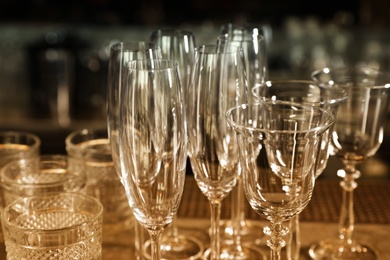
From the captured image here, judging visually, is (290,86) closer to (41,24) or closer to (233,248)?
(233,248)

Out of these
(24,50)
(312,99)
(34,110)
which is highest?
(312,99)

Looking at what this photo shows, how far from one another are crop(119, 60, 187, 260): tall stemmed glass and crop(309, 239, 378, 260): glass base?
0.32m

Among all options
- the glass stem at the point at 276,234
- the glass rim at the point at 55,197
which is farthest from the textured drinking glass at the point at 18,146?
the glass stem at the point at 276,234

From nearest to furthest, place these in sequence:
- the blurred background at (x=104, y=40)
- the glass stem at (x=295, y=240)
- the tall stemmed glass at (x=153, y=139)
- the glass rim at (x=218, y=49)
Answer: the tall stemmed glass at (x=153, y=139) → the glass rim at (x=218, y=49) → the glass stem at (x=295, y=240) → the blurred background at (x=104, y=40)

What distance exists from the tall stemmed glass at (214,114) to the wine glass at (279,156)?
56mm

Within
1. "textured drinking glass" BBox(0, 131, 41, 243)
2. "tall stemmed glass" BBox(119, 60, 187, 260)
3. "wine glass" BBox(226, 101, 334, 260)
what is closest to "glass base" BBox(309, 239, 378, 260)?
"wine glass" BBox(226, 101, 334, 260)

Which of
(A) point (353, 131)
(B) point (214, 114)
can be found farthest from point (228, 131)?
(A) point (353, 131)

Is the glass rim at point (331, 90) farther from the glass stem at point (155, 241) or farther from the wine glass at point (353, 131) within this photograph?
the glass stem at point (155, 241)

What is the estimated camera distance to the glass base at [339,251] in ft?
3.54

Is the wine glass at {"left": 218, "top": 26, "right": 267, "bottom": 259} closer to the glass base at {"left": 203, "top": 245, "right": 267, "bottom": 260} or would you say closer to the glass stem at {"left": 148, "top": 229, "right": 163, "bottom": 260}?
the glass base at {"left": 203, "top": 245, "right": 267, "bottom": 260}

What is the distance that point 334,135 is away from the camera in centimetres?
110

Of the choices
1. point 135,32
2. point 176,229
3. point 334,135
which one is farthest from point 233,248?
point 135,32

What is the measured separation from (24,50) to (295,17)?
963 mm

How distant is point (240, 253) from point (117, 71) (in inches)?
12.9
